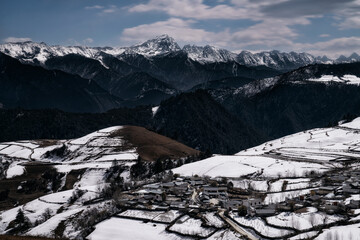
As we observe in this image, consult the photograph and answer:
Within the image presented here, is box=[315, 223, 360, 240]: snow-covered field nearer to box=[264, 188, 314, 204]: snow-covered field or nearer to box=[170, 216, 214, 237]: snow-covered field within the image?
box=[170, 216, 214, 237]: snow-covered field

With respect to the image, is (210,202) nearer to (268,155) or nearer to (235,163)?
(235,163)

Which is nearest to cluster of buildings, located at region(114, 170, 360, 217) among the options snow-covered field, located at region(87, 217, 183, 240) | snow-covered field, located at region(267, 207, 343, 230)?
snow-covered field, located at region(267, 207, 343, 230)

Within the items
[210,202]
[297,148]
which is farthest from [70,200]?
[297,148]

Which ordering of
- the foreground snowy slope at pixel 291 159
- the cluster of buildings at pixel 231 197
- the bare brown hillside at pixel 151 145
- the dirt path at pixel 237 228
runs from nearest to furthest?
1. the dirt path at pixel 237 228
2. the cluster of buildings at pixel 231 197
3. the foreground snowy slope at pixel 291 159
4. the bare brown hillside at pixel 151 145

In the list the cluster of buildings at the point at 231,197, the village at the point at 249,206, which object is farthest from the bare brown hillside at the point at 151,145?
the cluster of buildings at the point at 231,197

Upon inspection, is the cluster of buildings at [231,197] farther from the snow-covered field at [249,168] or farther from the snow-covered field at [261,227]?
the snow-covered field at [249,168]
